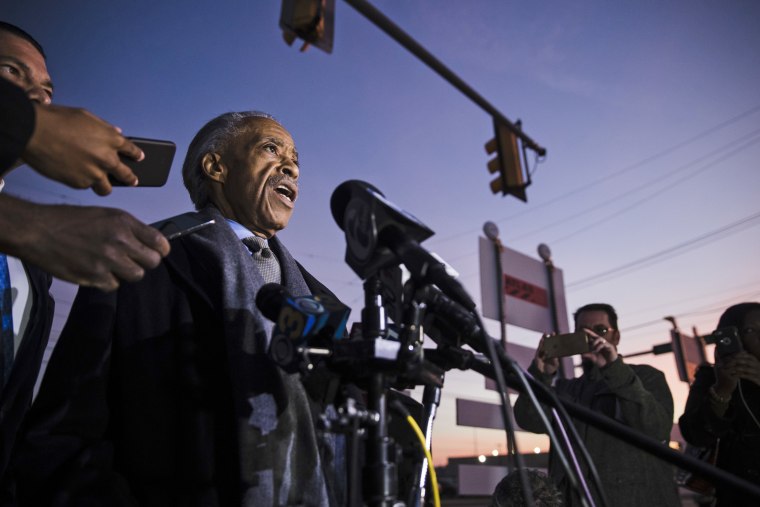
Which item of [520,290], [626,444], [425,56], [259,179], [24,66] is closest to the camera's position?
[24,66]

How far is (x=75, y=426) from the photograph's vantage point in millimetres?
1516

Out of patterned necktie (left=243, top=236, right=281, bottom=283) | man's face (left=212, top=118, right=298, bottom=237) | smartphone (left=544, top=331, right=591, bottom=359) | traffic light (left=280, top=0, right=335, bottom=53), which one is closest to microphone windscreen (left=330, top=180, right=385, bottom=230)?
patterned necktie (left=243, top=236, right=281, bottom=283)

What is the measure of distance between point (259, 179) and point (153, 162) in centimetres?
104

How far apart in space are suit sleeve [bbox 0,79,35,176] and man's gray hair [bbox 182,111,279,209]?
4.80ft

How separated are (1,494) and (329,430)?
3.96 feet

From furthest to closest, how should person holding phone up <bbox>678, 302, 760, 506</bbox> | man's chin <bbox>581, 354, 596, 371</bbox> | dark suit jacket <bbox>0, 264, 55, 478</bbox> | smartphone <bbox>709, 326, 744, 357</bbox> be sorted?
1. man's chin <bbox>581, 354, 596, 371</bbox>
2. smartphone <bbox>709, 326, 744, 357</bbox>
3. person holding phone up <bbox>678, 302, 760, 506</bbox>
4. dark suit jacket <bbox>0, 264, 55, 478</bbox>

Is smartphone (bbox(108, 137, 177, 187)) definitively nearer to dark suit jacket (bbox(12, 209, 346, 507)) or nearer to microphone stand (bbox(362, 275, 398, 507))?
dark suit jacket (bbox(12, 209, 346, 507))

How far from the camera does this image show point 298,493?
1.71 meters

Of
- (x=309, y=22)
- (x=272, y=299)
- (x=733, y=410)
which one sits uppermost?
(x=309, y=22)

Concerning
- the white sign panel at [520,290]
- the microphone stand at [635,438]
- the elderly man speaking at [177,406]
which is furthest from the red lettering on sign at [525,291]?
the microphone stand at [635,438]

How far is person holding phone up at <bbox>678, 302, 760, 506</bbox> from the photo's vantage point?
143 inches

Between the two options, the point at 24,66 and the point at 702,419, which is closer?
the point at 24,66

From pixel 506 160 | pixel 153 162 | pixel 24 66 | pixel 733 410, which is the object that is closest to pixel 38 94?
pixel 24 66

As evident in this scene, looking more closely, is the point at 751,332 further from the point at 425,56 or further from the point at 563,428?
the point at 425,56
